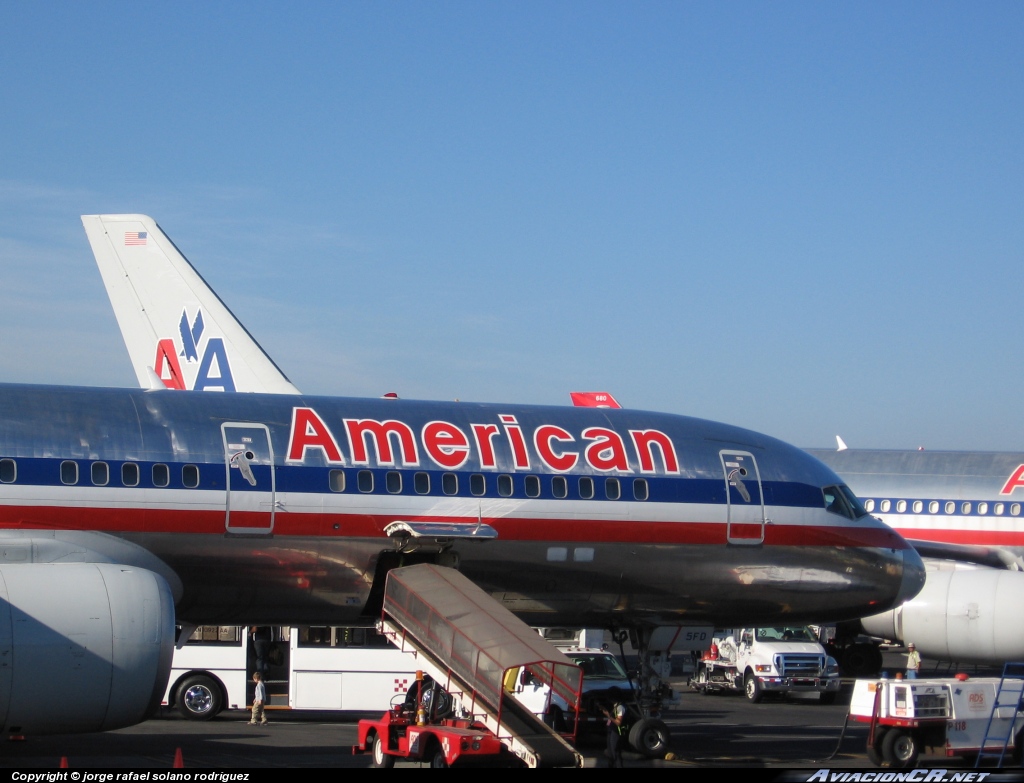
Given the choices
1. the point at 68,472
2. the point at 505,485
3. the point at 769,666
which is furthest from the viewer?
the point at 769,666

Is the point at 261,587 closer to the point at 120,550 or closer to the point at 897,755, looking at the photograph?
the point at 120,550

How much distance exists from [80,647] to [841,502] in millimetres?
12025

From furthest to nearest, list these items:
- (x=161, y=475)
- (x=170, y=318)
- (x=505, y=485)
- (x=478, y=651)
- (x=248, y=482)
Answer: (x=170, y=318) < (x=505, y=485) < (x=248, y=482) < (x=161, y=475) < (x=478, y=651)

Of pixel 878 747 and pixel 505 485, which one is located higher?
pixel 505 485

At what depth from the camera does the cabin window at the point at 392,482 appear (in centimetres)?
1872

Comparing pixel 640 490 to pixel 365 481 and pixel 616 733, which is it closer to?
pixel 616 733

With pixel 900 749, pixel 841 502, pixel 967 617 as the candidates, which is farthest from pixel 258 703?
pixel 967 617

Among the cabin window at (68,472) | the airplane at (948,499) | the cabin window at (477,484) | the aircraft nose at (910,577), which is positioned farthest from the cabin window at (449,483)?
the airplane at (948,499)

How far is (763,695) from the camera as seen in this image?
34.2 m

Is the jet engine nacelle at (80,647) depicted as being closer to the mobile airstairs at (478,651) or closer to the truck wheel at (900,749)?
the mobile airstairs at (478,651)

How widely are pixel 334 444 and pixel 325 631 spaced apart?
8427 mm

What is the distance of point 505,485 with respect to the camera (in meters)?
19.3

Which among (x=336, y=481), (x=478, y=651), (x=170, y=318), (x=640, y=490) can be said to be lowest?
(x=478, y=651)

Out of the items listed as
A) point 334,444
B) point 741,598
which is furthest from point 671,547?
point 334,444
